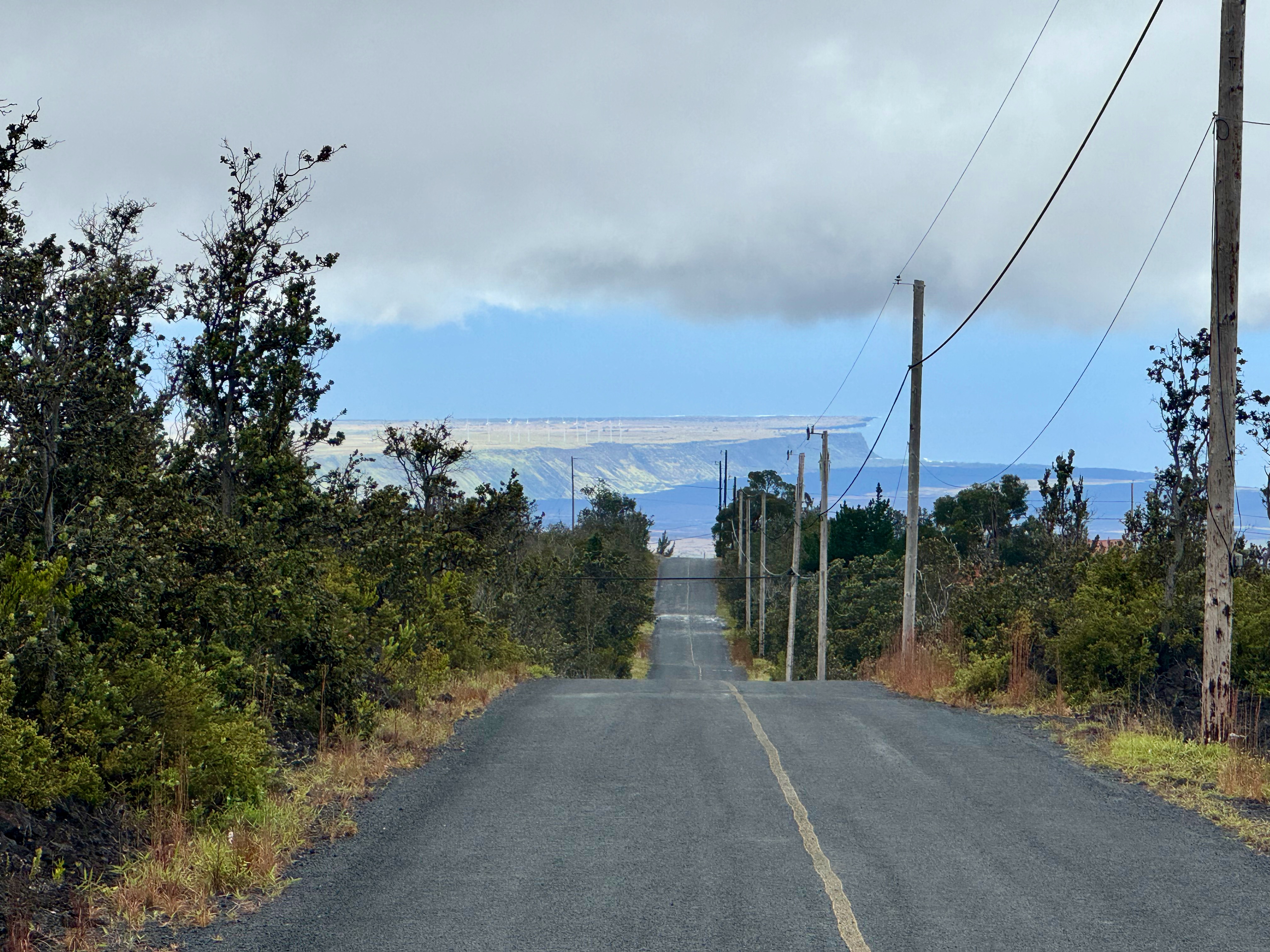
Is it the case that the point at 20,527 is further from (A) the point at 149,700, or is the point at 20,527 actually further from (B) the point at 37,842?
(B) the point at 37,842

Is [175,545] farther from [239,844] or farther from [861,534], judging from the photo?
[861,534]

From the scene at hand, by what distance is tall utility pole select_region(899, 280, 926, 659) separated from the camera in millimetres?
26219

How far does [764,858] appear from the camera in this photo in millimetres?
7902

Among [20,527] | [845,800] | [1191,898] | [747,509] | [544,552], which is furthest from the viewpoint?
[747,509]

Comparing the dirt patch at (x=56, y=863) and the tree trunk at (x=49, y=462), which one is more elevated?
the tree trunk at (x=49, y=462)

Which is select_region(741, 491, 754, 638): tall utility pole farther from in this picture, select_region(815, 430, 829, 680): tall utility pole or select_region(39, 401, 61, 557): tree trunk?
select_region(39, 401, 61, 557): tree trunk

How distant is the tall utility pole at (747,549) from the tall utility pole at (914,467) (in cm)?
3757

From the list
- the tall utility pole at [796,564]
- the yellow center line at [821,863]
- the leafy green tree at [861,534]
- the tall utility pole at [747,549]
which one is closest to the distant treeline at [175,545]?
the yellow center line at [821,863]

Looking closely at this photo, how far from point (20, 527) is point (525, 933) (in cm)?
542

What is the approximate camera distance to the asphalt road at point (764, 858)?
20.9 ft

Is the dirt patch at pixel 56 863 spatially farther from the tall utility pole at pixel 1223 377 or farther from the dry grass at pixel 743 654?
the dry grass at pixel 743 654

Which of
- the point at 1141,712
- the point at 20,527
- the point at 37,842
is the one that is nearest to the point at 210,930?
the point at 37,842

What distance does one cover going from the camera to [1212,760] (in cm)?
1145

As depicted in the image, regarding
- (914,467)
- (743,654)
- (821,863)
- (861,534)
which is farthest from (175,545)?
(743,654)
